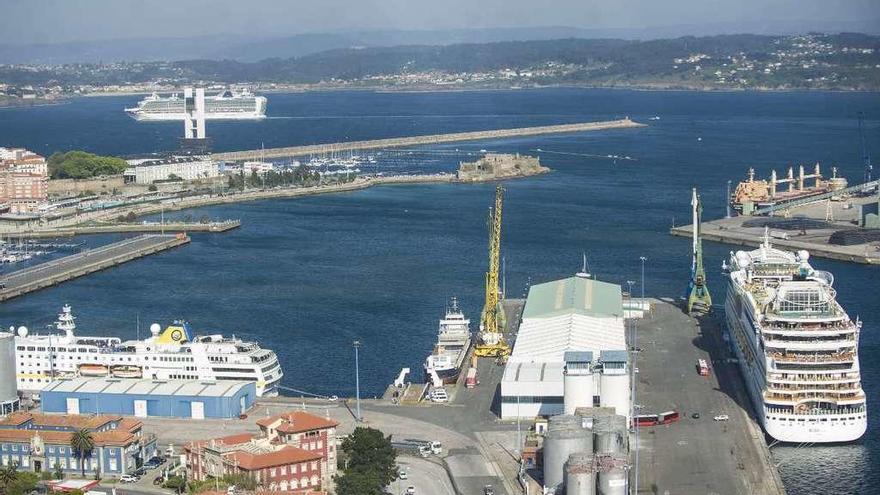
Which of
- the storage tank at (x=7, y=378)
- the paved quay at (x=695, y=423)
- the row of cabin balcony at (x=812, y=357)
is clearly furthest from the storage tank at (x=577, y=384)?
the storage tank at (x=7, y=378)

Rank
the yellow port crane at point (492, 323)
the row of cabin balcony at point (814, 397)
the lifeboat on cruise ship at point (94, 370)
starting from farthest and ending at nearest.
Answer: the yellow port crane at point (492, 323) → the lifeboat on cruise ship at point (94, 370) → the row of cabin balcony at point (814, 397)

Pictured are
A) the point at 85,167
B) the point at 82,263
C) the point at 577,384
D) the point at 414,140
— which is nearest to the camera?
the point at 577,384

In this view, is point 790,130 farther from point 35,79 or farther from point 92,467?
point 35,79

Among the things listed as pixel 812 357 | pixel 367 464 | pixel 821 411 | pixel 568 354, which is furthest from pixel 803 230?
pixel 367 464

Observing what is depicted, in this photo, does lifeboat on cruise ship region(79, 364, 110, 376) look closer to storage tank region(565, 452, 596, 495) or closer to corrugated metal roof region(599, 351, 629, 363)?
corrugated metal roof region(599, 351, 629, 363)

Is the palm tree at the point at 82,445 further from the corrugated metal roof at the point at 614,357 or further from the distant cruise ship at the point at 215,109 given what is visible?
the distant cruise ship at the point at 215,109

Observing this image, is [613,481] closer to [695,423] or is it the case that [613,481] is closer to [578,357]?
[578,357]
